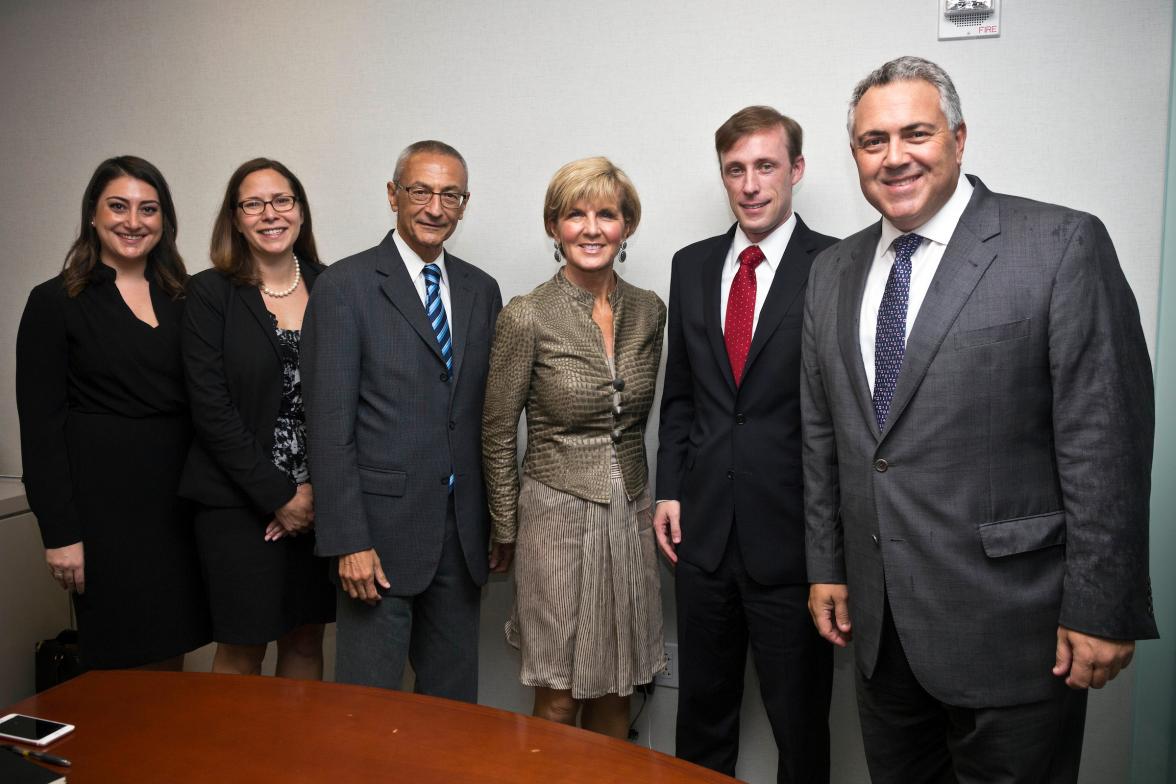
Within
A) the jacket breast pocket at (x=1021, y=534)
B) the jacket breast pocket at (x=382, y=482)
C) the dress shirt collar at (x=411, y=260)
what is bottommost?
the jacket breast pocket at (x=382, y=482)

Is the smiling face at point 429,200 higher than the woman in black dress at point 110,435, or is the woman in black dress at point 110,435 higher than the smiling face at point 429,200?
the smiling face at point 429,200

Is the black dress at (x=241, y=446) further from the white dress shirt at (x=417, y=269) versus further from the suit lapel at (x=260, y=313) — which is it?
the white dress shirt at (x=417, y=269)

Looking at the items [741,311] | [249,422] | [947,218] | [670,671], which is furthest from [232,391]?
[947,218]

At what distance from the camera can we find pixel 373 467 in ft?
7.09

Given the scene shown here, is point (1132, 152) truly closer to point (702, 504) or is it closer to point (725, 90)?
point (725, 90)

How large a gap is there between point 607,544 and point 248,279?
1.22 meters

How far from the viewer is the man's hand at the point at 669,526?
7.34ft

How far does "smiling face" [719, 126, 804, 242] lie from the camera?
6.93ft

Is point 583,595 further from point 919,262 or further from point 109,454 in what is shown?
point 109,454

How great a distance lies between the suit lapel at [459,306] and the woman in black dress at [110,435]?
0.81 m

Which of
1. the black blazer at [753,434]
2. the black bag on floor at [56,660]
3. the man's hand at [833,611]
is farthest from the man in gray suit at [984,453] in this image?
the black bag on floor at [56,660]

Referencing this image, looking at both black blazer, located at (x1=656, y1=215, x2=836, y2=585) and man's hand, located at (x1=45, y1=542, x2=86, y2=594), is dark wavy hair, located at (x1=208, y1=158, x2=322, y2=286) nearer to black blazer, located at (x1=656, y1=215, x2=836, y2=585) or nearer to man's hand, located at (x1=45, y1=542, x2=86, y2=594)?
man's hand, located at (x1=45, y1=542, x2=86, y2=594)

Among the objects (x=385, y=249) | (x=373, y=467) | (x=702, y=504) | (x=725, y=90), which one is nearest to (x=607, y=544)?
(x=702, y=504)

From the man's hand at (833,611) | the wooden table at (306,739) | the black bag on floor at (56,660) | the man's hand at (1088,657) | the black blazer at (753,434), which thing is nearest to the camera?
the wooden table at (306,739)
